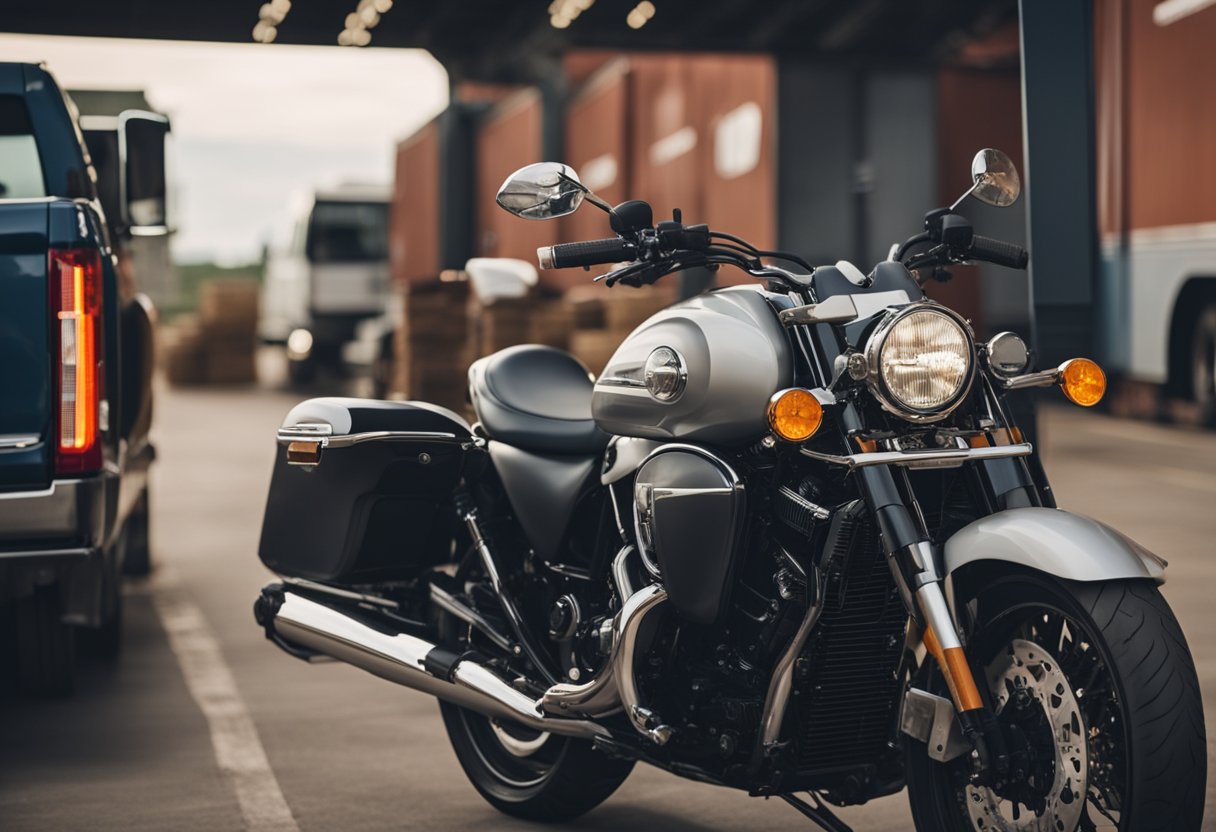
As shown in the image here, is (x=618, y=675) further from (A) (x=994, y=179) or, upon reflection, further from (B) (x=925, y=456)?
(A) (x=994, y=179)

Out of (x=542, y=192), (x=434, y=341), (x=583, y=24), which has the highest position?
(x=583, y=24)

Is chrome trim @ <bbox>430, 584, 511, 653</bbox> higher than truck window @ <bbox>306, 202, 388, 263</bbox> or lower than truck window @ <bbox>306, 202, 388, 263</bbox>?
lower

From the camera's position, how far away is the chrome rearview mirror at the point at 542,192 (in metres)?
3.98

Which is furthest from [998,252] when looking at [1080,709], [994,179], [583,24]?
[583,24]

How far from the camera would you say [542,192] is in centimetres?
401

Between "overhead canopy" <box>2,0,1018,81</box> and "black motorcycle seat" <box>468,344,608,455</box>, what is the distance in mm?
11421

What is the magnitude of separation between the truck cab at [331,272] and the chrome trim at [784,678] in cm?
2358

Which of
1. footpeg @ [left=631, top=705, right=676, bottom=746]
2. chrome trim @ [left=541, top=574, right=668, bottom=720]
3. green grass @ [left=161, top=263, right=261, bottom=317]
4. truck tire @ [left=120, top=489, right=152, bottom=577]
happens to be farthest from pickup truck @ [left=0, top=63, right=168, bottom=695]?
green grass @ [left=161, top=263, right=261, bottom=317]

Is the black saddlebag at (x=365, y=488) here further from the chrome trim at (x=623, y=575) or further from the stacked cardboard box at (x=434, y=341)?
the stacked cardboard box at (x=434, y=341)

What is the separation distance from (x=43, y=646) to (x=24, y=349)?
1163mm

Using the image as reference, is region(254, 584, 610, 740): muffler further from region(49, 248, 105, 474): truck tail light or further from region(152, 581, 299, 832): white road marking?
region(49, 248, 105, 474): truck tail light

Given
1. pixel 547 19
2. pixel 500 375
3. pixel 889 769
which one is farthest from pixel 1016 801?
Answer: pixel 547 19

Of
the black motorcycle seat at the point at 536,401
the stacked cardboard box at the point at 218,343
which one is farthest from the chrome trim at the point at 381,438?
the stacked cardboard box at the point at 218,343

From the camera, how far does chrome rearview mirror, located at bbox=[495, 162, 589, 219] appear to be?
3979 mm
